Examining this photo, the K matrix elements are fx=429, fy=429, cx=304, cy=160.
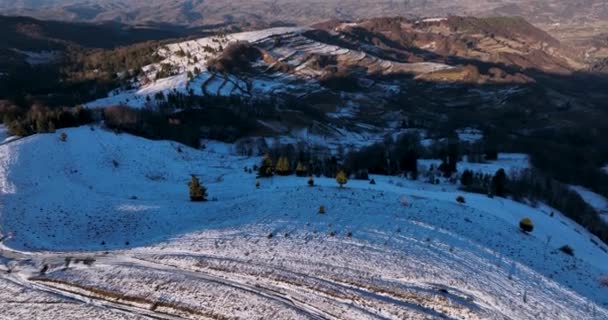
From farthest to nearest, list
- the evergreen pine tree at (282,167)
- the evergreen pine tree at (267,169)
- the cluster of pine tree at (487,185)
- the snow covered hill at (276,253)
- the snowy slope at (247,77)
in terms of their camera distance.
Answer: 1. the snowy slope at (247,77)
2. the cluster of pine tree at (487,185)
3. the evergreen pine tree at (282,167)
4. the evergreen pine tree at (267,169)
5. the snow covered hill at (276,253)

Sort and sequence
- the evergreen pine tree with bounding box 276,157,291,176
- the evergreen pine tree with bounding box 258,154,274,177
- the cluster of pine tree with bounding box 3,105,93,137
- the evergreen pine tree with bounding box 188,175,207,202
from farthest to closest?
the cluster of pine tree with bounding box 3,105,93,137, the evergreen pine tree with bounding box 276,157,291,176, the evergreen pine tree with bounding box 258,154,274,177, the evergreen pine tree with bounding box 188,175,207,202

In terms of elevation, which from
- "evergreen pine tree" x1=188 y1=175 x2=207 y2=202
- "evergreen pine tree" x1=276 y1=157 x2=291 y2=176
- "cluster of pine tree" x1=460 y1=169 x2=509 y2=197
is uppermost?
"evergreen pine tree" x1=188 y1=175 x2=207 y2=202

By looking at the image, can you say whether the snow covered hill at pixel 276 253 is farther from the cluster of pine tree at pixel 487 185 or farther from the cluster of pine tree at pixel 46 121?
the cluster of pine tree at pixel 46 121

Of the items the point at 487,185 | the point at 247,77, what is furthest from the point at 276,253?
the point at 247,77

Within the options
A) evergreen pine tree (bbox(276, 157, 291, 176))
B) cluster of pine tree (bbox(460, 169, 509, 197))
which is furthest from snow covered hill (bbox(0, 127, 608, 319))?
cluster of pine tree (bbox(460, 169, 509, 197))

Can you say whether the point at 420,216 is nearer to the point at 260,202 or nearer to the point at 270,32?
the point at 260,202

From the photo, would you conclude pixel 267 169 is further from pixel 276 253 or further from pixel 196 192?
pixel 276 253

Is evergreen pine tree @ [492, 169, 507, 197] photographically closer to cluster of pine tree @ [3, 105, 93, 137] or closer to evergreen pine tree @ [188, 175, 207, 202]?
evergreen pine tree @ [188, 175, 207, 202]

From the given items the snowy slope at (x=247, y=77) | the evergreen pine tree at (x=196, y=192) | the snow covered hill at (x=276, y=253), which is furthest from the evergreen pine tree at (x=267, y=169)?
the snowy slope at (x=247, y=77)
